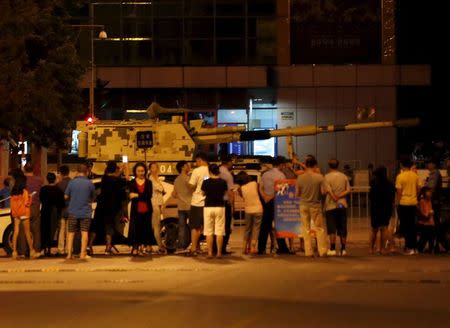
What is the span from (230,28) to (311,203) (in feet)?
119

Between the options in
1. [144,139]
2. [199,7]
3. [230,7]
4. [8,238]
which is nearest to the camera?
[8,238]

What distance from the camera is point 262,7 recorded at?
5338 centimetres

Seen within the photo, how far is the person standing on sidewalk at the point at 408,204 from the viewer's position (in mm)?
18797

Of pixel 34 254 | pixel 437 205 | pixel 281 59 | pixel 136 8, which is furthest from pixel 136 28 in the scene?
pixel 437 205

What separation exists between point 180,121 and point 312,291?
17.8 m

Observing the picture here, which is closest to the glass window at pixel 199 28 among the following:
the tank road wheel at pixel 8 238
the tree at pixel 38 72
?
the tree at pixel 38 72

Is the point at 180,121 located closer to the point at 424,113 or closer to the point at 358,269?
the point at 358,269

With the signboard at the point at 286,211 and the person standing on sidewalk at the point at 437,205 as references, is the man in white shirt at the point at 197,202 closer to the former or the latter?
the signboard at the point at 286,211

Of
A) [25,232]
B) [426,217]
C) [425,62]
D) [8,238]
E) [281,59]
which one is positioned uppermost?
[281,59]

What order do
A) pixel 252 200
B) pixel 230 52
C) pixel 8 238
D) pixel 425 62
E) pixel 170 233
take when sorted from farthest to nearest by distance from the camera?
pixel 425 62 → pixel 230 52 → pixel 170 233 → pixel 8 238 → pixel 252 200

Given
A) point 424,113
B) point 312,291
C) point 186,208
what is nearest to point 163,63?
point 424,113

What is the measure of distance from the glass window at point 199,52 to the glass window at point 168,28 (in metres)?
0.89

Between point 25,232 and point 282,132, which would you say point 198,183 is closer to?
point 25,232

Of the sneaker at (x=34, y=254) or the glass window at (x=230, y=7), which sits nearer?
the sneaker at (x=34, y=254)
